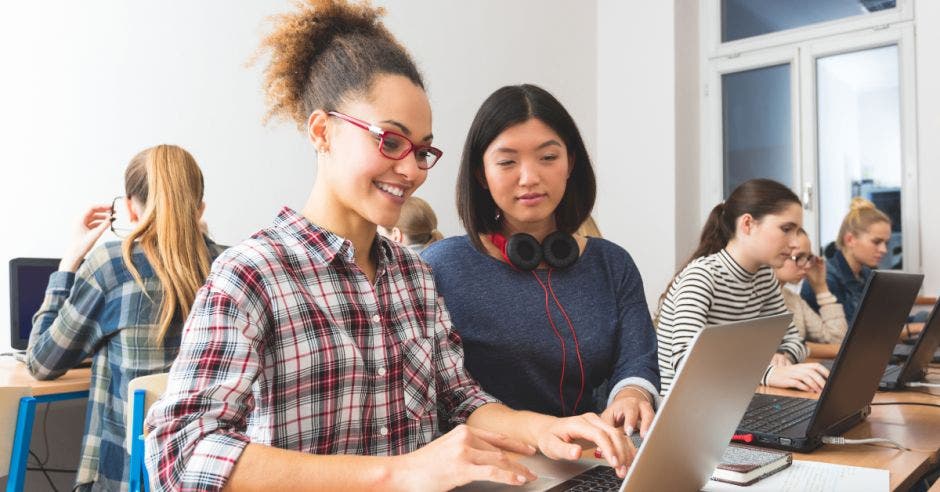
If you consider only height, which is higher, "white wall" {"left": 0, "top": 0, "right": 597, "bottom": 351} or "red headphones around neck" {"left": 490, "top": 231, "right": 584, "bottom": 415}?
"white wall" {"left": 0, "top": 0, "right": 597, "bottom": 351}

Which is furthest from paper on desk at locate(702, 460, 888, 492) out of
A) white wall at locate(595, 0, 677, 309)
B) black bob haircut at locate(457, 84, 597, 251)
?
white wall at locate(595, 0, 677, 309)

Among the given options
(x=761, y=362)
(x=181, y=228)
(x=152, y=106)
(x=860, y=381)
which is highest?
(x=152, y=106)

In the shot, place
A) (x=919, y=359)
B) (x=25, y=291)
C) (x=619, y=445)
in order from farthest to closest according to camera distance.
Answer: (x=25, y=291) < (x=919, y=359) < (x=619, y=445)

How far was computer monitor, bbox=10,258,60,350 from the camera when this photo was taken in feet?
9.66

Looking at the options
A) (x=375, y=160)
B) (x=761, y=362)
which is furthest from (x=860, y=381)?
(x=375, y=160)

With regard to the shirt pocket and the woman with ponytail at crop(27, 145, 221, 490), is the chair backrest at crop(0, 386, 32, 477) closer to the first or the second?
the woman with ponytail at crop(27, 145, 221, 490)

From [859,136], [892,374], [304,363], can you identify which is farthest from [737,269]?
[859,136]

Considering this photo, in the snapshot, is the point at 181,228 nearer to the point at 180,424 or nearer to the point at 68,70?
the point at 68,70

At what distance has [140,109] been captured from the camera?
3.56 meters

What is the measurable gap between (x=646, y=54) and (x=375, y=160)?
509cm

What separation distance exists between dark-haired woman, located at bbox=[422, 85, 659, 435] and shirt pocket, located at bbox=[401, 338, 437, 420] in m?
0.34

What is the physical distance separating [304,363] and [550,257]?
694 millimetres

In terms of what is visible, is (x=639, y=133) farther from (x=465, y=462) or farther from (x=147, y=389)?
(x=465, y=462)

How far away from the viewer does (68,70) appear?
11.0ft
